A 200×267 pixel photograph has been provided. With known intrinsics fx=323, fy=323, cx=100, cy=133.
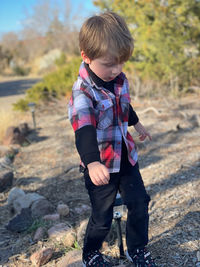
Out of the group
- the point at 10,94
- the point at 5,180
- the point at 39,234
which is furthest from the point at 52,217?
the point at 10,94

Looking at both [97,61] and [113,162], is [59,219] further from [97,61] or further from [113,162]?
[97,61]

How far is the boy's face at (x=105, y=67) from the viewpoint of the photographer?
157cm

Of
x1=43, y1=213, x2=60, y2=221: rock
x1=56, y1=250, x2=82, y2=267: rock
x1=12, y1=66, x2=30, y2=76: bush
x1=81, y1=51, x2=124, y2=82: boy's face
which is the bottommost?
x1=12, y1=66, x2=30, y2=76: bush

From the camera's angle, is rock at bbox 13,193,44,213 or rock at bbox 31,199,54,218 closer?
rock at bbox 31,199,54,218

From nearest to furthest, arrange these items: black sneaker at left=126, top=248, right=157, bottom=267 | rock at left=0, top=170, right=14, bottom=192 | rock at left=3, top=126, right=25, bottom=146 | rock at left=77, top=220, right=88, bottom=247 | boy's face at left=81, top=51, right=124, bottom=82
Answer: boy's face at left=81, top=51, right=124, bottom=82 < black sneaker at left=126, top=248, right=157, bottom=267 < rock at left=77, top=220, right=88, bottom=247 < rock at left=0, top=170, right=14, bottom=192 < rock at left=3, top=126, right=25, bottom=146

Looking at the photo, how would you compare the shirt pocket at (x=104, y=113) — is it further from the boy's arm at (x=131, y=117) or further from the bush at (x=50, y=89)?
the bush at (x=50, y=89)

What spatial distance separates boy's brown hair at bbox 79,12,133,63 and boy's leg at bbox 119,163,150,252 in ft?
2.04

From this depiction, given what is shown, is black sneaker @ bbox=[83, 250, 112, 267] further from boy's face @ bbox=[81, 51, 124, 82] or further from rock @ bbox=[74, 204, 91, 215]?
boy's face @ bbox=[81, 51, 124, 82]

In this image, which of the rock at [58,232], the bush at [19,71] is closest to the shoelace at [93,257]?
the rock at [58,232]

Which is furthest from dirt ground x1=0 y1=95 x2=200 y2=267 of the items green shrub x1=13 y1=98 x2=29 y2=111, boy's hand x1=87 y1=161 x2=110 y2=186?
green shrub x1=13 y1=98 x2=29 y2=111

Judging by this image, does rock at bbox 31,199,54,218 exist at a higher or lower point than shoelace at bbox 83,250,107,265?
lower

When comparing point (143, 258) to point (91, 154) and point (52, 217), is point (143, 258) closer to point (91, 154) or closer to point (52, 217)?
point (91, 154)

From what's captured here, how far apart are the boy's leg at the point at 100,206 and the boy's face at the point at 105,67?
53cm

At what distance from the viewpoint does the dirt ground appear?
2188 mm
